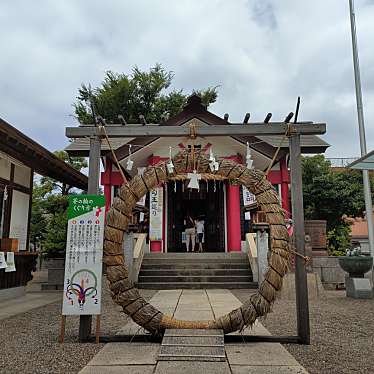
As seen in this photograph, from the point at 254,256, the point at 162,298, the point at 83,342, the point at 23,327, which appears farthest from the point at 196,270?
the point at 83,342

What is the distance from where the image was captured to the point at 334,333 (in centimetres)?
484

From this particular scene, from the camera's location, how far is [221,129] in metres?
4.63

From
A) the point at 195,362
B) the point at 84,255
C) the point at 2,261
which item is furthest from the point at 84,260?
the point at 2,261

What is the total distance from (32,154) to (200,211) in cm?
791

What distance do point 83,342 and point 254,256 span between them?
6546mm

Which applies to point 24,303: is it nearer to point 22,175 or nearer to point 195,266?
point 22,175

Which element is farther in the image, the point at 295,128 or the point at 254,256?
the point at 254,256

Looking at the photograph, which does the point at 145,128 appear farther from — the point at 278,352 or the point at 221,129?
the point at 278,352

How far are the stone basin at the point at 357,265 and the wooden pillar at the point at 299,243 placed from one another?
16.7 ft

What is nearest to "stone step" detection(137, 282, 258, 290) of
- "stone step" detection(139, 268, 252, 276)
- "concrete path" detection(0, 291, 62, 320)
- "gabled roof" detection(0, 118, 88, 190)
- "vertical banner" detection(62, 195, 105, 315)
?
"stone step" detection(139, 268, 252, 276)

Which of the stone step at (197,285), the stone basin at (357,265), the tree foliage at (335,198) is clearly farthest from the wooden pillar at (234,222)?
the tree foliage at (335,198)

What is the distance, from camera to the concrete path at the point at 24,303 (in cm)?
670

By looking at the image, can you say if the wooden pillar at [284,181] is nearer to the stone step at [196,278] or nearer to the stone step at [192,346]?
the stone step at [196,278]

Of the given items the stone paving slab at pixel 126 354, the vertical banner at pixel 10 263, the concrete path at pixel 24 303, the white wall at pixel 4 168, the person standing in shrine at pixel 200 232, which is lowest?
the concrete path at pixel 24 303
